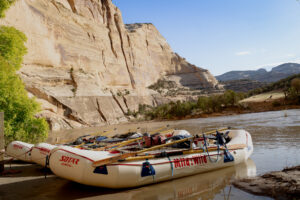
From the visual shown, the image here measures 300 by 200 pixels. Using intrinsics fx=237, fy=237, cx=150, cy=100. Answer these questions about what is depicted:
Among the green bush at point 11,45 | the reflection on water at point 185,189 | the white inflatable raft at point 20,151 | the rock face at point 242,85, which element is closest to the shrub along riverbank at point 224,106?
the rock face at point 242,85

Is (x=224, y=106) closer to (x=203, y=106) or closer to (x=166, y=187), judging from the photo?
(x=203, y=106)

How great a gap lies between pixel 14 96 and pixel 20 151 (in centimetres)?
245

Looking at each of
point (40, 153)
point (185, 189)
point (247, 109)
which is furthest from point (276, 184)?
point (247, 109)

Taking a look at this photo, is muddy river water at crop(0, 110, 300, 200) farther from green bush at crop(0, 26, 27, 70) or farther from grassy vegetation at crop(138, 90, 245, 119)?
grassy vegetation at crop(138, 90, 245, 119)

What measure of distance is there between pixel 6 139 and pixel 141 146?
730 centimetres

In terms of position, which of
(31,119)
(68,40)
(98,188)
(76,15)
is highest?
(76,15)

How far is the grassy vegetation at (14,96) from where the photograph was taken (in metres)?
10.2

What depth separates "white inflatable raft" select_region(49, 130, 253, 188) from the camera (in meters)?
6.13

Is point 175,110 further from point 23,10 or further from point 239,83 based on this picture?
point 239,83

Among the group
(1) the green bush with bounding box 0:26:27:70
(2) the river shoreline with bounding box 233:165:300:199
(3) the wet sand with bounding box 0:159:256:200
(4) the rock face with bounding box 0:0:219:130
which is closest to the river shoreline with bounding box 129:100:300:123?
(4) the rock face with bounding box 0:0:219:130

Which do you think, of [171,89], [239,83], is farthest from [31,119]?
[239,83]

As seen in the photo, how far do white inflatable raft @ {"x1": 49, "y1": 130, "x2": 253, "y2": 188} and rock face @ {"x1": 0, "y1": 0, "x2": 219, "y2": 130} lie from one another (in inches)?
1208

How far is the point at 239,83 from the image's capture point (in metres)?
84.2

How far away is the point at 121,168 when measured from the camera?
618 cm
